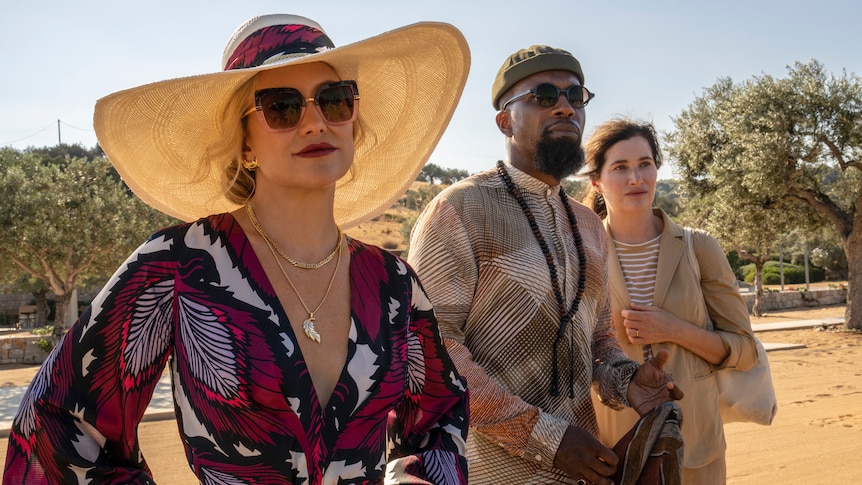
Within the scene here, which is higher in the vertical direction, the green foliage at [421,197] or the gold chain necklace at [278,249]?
the green foliage at [421,197]

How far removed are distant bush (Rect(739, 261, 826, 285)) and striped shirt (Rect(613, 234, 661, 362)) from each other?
142ft

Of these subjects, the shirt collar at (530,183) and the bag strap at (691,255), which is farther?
the bag strap at (691,255)

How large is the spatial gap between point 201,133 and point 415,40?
71 cm

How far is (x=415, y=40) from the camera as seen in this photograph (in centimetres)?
234

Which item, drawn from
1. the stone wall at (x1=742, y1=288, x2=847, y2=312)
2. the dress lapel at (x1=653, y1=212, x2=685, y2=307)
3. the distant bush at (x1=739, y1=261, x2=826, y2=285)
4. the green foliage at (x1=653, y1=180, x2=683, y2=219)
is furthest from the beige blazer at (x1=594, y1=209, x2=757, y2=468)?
the distant bush at (x1=739, y1=261, x2=826, y2=285)

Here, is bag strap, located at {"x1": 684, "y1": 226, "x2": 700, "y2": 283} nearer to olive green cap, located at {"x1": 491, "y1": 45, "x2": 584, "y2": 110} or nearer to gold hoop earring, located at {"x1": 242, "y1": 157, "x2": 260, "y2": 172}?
olive green cap, located at {"x1": 491, "y1": 45, "x2": 584, "y2": 110}

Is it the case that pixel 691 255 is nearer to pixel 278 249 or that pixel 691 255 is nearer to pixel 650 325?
pixel 650 325

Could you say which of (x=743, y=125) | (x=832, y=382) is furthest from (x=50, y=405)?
(x=743, y=125)

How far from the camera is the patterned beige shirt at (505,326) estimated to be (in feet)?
7.91

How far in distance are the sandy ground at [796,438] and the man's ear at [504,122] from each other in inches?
218

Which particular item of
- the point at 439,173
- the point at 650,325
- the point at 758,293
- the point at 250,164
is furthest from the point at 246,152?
the point at 439,173

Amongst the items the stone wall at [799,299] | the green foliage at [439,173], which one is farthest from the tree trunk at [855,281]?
the green foliage at [439,173]

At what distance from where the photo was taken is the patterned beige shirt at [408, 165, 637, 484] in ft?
7.91

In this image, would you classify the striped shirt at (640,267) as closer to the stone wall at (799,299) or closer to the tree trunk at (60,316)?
the tree trunk at (60,316)
